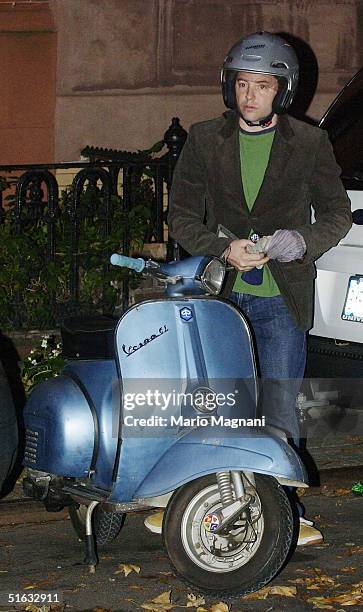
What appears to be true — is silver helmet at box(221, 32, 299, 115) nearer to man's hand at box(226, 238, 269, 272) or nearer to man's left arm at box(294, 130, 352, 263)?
man's left arm at box(294, 130, 352, 263)

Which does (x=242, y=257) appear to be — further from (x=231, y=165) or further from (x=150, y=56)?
(x=150, y=56)

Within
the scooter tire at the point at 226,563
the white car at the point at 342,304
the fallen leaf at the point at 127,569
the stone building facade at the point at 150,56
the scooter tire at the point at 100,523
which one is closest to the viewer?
the scooter tire at the point at 226,563

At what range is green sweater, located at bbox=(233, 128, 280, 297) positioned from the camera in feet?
18.2

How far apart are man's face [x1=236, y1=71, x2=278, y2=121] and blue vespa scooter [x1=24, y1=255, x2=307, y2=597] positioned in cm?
72

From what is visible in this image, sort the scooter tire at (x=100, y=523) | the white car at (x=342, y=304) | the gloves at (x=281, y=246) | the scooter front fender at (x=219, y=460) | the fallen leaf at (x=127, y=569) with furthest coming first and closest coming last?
the white car at (x=342, y=304)
the scooter tire at (x=100, y=523)
the fallen leaf at (x=127, y=569)
the gloves at (x=281, y=246)
the scooter front fender at (x=219, y=460)

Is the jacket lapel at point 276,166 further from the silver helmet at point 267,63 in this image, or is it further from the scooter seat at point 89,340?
the scooter seat at point 89,340

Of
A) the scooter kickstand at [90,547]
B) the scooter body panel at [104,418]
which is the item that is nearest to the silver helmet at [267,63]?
the scooter body panel at [104,418]

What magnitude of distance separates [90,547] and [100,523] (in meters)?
0.32

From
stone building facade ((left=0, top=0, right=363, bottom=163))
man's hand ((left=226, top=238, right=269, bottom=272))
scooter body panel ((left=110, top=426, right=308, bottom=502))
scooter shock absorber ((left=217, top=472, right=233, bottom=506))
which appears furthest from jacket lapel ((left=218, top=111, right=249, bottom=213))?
stone building facade ((left=0, top=0, right=363, bottom=163))

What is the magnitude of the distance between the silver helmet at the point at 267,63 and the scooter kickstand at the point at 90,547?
1.77 meters

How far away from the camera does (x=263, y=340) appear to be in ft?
18.5

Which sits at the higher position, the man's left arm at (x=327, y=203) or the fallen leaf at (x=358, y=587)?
the man's left arm at (x=327, y=203)

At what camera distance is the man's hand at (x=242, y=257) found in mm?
5309

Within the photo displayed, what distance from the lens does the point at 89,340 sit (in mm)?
5355
